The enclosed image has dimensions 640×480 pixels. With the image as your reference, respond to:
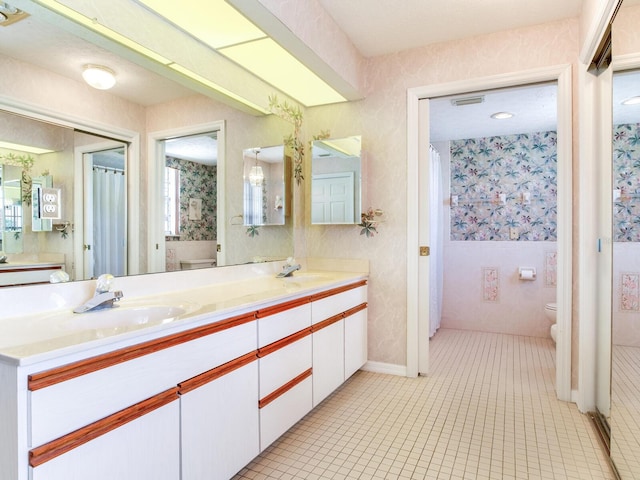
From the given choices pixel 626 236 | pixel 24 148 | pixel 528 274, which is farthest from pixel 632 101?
pixel 528 274

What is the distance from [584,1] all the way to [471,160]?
2560mm

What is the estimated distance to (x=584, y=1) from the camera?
7.37 feet

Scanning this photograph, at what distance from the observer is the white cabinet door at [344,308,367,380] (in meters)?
2.66

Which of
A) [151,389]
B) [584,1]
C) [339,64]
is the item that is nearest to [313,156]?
[339,64]

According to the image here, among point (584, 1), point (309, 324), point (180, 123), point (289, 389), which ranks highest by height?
point (584, 1)

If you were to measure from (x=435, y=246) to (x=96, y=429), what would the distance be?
11.8 feet

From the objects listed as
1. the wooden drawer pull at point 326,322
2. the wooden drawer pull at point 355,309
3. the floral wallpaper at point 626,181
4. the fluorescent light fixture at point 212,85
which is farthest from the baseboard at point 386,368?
the fluorescent light fixture at point 212,85

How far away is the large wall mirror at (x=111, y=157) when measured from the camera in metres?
1.44

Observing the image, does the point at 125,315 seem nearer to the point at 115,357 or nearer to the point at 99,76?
the point at 115,357

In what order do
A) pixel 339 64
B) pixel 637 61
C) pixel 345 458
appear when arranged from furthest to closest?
pixel 339 64, pixel 345 458, pixel 637 61

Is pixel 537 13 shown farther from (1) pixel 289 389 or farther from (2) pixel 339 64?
(1) pixel 289 389

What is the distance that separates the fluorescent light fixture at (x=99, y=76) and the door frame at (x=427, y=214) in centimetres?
195

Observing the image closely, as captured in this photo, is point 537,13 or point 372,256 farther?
point 372,256

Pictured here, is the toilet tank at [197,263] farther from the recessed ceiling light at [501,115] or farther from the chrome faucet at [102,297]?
the recessed ceiling light at [501,115]
